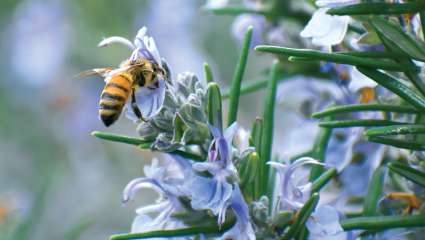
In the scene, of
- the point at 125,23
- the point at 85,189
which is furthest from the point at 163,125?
the point at 85,189

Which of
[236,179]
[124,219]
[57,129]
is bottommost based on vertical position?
[124,219]

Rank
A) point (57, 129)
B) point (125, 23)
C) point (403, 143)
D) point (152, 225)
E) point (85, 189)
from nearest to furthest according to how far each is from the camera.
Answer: point (403, 143)
point (152, 225)
point (125, 23)
point (85, 189)
point (57, 129)

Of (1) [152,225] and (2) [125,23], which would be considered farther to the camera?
(2) [125,23]

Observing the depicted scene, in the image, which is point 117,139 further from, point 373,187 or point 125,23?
point 125,23

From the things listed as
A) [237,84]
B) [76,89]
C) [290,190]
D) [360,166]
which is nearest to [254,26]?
[360,166]

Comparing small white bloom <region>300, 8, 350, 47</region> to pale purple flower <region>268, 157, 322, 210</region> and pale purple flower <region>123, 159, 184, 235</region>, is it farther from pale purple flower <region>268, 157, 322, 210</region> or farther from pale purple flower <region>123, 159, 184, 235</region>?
pale purple flower <region>123, 159, 184, 235</region>

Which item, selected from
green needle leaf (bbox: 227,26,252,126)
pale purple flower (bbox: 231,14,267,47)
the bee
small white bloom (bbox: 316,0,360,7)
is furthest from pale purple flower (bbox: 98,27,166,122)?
pale purple flower (bbox: 231,14,267,47)

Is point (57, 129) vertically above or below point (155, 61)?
below

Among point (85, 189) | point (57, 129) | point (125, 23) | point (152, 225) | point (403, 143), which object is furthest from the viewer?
point (57, 129)
